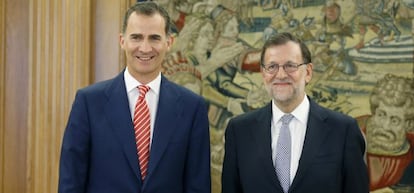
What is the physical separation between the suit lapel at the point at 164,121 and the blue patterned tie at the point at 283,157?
0.48 m

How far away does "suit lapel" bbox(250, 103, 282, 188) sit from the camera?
2527 millimetres

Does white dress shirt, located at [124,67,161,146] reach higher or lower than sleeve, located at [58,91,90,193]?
higher

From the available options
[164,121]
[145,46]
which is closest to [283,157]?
[164,121]

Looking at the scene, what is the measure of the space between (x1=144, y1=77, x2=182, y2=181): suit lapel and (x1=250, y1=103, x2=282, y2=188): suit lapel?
0.38 m

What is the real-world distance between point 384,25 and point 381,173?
2.72ft

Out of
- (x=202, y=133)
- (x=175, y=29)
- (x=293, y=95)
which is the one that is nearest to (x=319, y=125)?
(x=293, y=95)

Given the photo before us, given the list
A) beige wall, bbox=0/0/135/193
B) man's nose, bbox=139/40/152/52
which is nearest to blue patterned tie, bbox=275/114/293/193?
man's nose, bbox=139/40/152/52

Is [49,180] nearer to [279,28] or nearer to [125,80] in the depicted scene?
[125,80]

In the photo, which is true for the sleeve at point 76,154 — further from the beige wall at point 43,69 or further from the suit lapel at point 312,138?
the beige wall at point 43,69

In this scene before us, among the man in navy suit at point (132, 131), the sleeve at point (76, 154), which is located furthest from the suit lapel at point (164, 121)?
the sleeve at point (76, 154)

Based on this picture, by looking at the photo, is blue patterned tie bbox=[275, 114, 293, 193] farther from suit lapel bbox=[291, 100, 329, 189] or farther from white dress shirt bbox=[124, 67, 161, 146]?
white dress shirt bbox=[124, 67, 161, 146]

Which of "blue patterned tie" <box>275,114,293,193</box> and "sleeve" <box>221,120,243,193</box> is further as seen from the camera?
"sleeve" <box>221,120,243,193</box>

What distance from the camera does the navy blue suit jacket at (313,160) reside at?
2.51 m

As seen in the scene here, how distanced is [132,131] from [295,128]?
74cm
